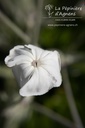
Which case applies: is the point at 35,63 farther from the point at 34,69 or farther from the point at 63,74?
the point at 63,74

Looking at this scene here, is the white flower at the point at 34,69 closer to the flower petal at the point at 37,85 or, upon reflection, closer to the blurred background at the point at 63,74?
the flower petal at the point at 37,85

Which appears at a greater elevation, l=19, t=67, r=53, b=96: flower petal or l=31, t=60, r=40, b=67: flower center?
l=31, t=60, r=40, b=67: flower center

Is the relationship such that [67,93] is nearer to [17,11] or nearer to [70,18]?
[70,18]

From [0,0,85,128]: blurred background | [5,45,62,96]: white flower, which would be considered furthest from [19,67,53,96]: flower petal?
[0,0,85,128]: blurred background

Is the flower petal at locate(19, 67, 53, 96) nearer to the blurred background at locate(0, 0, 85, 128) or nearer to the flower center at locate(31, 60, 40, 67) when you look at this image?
the flower center at locate(31, 60, 40, 67)

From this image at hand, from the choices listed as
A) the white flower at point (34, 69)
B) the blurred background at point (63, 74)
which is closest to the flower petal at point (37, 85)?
the white flower at point (34, 69)

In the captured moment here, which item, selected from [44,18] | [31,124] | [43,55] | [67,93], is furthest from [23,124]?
[43,55]

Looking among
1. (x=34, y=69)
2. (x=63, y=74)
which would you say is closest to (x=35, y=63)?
(x=34, y=69)

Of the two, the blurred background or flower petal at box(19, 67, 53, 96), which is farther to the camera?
the blurred background
